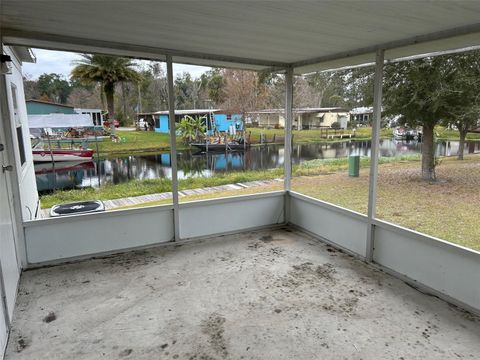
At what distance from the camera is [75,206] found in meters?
3.89

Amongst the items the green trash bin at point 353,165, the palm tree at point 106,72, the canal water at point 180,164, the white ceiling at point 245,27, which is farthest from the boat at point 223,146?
the green trash bin at point 353,165

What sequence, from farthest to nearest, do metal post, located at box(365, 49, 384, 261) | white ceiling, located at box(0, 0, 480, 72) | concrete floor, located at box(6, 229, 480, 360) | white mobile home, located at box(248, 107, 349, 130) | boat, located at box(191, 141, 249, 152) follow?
1. white mobile home, located at box(248, 107, 349, 130)
2. boat, located at box(191, 141, 249, 152)
3. metal post, located at box(365, 49, 384, 261)
4. concrete floor, located at box(6, 229, 480, 360)
5. white ceiling, located at box(0, 0, 480, 72)

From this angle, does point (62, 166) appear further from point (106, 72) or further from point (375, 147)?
point (375, 147)

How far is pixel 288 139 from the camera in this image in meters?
4.74

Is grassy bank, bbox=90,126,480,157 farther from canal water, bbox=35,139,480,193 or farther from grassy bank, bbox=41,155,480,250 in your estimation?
grassy bank, bbox=41,155,480,250

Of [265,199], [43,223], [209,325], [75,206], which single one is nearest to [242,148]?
[265,199]

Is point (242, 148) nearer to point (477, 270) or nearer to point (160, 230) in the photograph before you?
point (160, 230)

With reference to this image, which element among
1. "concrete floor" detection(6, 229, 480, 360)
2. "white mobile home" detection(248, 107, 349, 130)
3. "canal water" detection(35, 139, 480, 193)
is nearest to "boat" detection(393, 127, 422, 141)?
"canal water" detection(35, 139, 480, 193)

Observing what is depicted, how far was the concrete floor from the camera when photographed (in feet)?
7.09

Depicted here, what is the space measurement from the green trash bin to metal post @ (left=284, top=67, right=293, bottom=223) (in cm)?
216

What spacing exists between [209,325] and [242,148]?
3.77m

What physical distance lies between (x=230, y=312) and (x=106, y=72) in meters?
3.95

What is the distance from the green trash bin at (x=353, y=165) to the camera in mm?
6445

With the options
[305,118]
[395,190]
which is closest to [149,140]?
[305,118]
